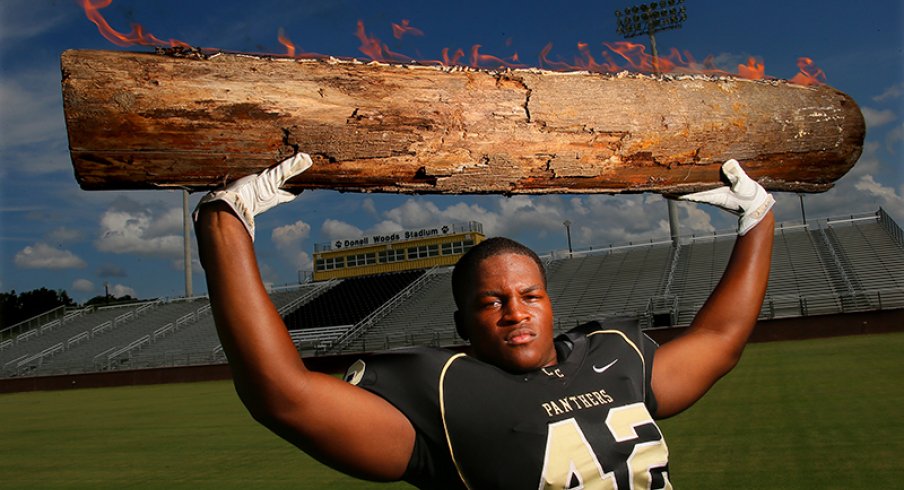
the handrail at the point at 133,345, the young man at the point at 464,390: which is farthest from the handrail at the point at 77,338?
the young man at the point at 464,390

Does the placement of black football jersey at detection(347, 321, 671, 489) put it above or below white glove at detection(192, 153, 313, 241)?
below

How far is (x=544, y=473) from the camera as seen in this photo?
151 cm

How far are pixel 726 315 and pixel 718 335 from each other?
0.22ft

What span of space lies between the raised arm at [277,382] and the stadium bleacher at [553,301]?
18536 mm

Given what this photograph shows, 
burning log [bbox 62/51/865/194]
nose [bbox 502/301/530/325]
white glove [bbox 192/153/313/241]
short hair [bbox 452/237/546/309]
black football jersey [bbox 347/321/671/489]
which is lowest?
black football jersey [bbox 347/321/671/489]

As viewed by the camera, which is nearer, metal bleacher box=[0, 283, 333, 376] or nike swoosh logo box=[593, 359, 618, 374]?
nike swoosh logo box=[593, 359, 618, 374]

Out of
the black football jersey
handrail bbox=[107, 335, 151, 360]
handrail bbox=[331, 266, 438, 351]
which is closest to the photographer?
the black football jersey

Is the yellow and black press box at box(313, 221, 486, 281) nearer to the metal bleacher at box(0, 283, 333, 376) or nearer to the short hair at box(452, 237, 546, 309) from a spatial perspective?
the metal bleacher at box(0, 283, 333, 376)

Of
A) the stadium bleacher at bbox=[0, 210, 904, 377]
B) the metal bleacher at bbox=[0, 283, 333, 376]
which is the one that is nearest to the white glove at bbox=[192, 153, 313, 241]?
the stadium bleacher at bbox=[0, 210, 904, 377]

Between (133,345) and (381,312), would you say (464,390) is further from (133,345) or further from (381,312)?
A: (133,345)

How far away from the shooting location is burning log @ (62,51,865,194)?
1742mm

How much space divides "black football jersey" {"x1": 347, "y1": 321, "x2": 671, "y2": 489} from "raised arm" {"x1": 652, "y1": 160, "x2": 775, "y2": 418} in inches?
11.7

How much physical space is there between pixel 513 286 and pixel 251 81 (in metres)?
0.89

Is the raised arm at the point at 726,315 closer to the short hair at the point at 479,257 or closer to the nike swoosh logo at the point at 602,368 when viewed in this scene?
the nike swoosh logo at the point at 602,368
